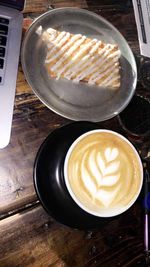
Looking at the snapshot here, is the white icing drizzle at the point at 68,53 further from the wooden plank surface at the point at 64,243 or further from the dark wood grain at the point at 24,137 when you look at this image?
the wooden plank surface at the point at 64,243

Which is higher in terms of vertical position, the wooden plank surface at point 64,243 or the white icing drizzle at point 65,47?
the white icing drizzle at point 65,47

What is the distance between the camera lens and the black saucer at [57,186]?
0.64m

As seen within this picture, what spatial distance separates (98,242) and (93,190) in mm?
190

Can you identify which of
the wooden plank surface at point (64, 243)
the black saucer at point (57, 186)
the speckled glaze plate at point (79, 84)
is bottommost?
the wooden plank surface at point (64, 243)

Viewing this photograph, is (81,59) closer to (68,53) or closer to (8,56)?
(68,53)

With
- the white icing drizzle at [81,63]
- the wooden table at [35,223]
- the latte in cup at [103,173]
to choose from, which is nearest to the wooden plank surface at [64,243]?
the wooden table at [35,223]

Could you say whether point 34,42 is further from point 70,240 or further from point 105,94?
point 70,240

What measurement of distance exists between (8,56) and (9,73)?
0.12 ft

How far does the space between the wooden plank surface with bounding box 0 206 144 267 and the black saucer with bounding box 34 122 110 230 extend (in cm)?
7

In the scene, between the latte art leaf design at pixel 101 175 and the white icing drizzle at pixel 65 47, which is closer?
the latte art leaf design at pixel 101 175

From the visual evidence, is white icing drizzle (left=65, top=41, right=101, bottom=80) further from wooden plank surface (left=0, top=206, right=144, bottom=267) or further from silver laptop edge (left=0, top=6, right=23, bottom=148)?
wooden plank surface (left=0, top=206, right=144, bottom=267)

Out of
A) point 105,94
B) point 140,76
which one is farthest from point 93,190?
point 140,76

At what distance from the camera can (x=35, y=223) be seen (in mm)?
690

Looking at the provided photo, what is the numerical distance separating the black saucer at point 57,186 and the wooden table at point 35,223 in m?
0.07
